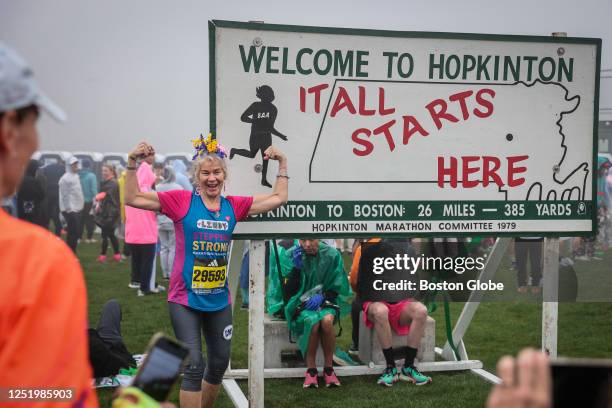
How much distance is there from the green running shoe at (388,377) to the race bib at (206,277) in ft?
7.98

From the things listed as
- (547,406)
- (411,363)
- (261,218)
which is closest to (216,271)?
(261,218)

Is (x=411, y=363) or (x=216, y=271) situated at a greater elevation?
(x=216, y=271)

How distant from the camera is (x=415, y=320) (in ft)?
22.5

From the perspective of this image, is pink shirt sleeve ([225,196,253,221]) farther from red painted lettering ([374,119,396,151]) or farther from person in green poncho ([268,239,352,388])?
person in green poncho ([268,239,352,388])

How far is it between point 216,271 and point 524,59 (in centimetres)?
285

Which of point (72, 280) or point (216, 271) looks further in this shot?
point (216, 271)

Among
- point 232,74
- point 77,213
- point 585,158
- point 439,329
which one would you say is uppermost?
point 232,74

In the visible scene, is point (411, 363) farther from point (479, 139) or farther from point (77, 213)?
point (77, 213)

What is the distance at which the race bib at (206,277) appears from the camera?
471 centimetres

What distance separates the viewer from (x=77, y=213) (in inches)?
573

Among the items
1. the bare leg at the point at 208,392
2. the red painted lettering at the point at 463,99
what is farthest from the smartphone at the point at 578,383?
the red painted lettering at the point at 463,99

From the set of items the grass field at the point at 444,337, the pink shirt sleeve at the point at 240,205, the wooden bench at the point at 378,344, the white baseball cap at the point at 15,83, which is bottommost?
the grass field at the point at 444,337

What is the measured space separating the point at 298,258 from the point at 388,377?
137 centimetres

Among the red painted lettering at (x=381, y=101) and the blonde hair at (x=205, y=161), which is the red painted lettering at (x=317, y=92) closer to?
the red painted lettering at (x=381, y=101)
